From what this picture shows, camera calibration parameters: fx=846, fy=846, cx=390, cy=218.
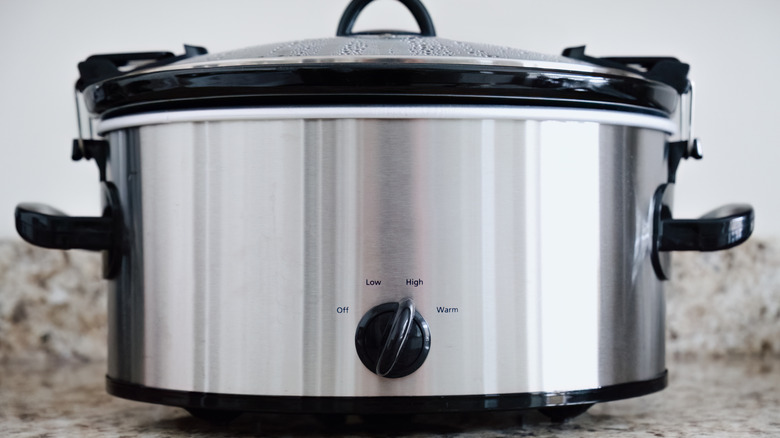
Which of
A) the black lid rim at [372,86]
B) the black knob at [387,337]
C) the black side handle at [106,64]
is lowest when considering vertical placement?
the black knob at [387,337]

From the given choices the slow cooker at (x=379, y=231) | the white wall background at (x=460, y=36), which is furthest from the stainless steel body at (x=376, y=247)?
the white wall background at (x=460, y=36)

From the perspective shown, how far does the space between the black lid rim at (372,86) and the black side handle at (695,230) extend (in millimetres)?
118

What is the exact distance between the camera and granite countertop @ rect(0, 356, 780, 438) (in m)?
0.69

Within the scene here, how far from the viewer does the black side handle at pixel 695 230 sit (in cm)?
69

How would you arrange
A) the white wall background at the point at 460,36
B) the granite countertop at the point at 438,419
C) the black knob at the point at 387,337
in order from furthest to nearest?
the white wall background at the point at 460,36 < the granite countertop at the point at 438,419 < the black knob at the point at 387,337

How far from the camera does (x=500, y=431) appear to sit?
27.3 inches

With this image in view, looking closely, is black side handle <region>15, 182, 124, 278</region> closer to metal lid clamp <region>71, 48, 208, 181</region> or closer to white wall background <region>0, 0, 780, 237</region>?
metal lid clamp <region>71, 48, 208, 181</region>

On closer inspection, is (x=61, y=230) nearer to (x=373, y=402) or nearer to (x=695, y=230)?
(x=373, y=402)

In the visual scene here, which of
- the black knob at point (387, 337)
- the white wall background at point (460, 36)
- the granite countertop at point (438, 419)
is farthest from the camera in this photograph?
the white wall background at point (460, 36)

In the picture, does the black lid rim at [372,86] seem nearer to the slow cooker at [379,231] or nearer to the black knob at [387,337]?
the slow cooker at [379,231]

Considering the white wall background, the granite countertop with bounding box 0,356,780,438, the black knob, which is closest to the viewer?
the black knob

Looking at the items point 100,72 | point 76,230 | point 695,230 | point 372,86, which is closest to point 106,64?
point 100,72

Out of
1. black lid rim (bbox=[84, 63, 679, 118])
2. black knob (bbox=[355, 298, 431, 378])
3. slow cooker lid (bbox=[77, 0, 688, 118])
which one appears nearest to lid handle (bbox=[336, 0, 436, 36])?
slow cooker lid (bbox=[77, 0, 688, 118])

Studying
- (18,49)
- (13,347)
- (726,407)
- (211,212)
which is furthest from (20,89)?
(726,407)
